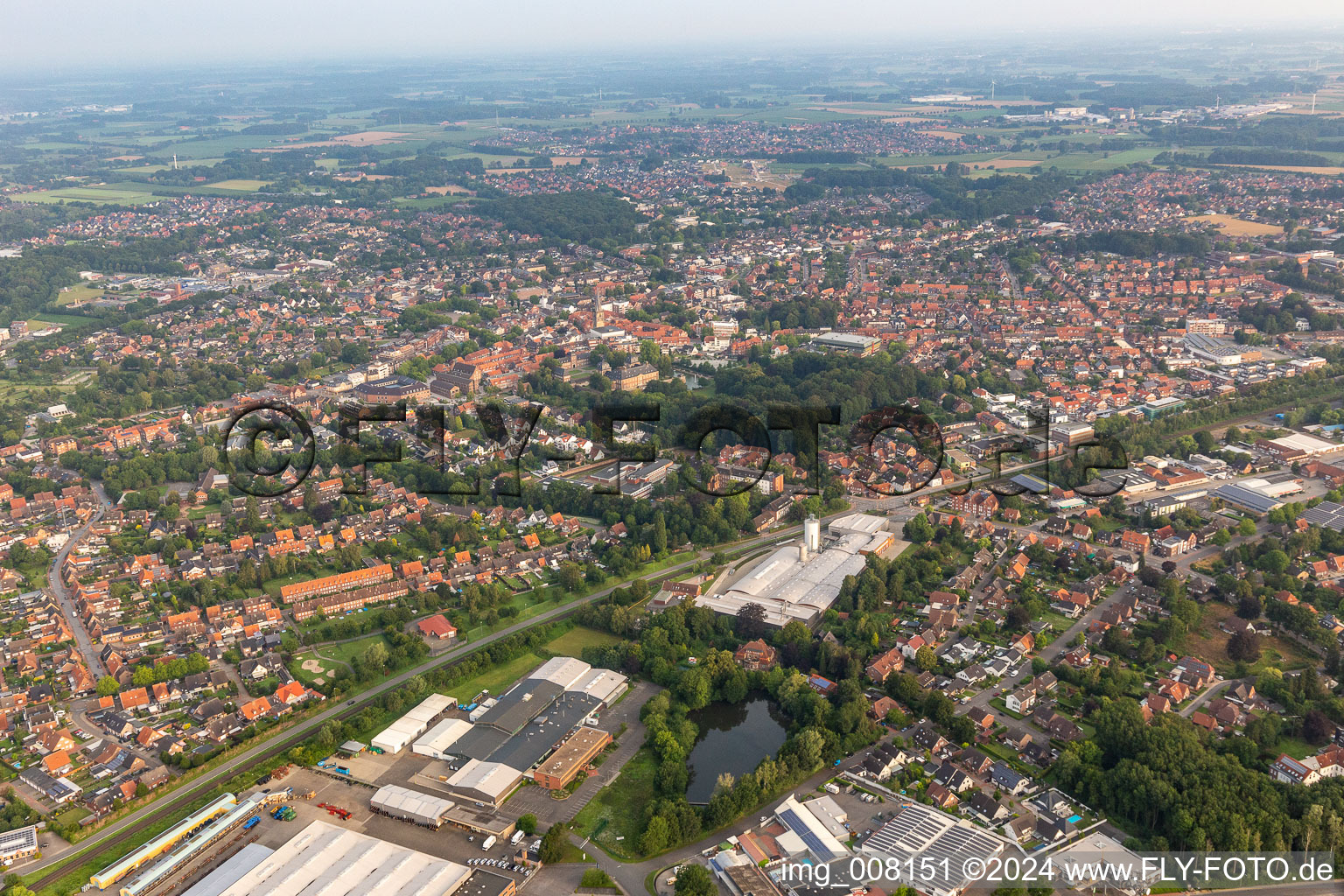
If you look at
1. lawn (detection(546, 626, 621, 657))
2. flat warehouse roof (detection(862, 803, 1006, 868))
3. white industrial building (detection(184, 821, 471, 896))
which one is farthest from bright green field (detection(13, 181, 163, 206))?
flat warehouse roof (detection(862, 803, 1006, 868))

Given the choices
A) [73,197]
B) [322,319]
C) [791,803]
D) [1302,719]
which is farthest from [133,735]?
[73,197]

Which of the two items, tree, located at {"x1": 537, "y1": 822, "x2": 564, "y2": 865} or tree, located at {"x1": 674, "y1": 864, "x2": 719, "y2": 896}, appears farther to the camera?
tree, located at {"x1": 537, "y1": 822, "x2": 564, "y2": 865}

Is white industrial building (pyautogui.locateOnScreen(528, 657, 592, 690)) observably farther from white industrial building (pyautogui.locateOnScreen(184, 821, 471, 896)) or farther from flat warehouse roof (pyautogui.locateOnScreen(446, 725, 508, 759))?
white industrial building (pyautogui.locateOnScreen(184, 821, 471, 896))

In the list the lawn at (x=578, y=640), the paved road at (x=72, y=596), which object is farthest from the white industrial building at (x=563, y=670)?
the paved road at (x=72, y=596)

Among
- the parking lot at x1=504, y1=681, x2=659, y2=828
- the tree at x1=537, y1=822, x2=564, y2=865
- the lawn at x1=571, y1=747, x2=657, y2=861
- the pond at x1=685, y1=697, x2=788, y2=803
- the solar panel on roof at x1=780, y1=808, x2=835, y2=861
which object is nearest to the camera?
the solar panel on roof at x1=780, y1=808, x2=835, y2=861

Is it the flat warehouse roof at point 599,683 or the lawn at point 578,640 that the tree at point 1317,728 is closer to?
the flat warehouse roof at point 599,683

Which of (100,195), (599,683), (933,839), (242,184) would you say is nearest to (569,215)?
(242,184)
